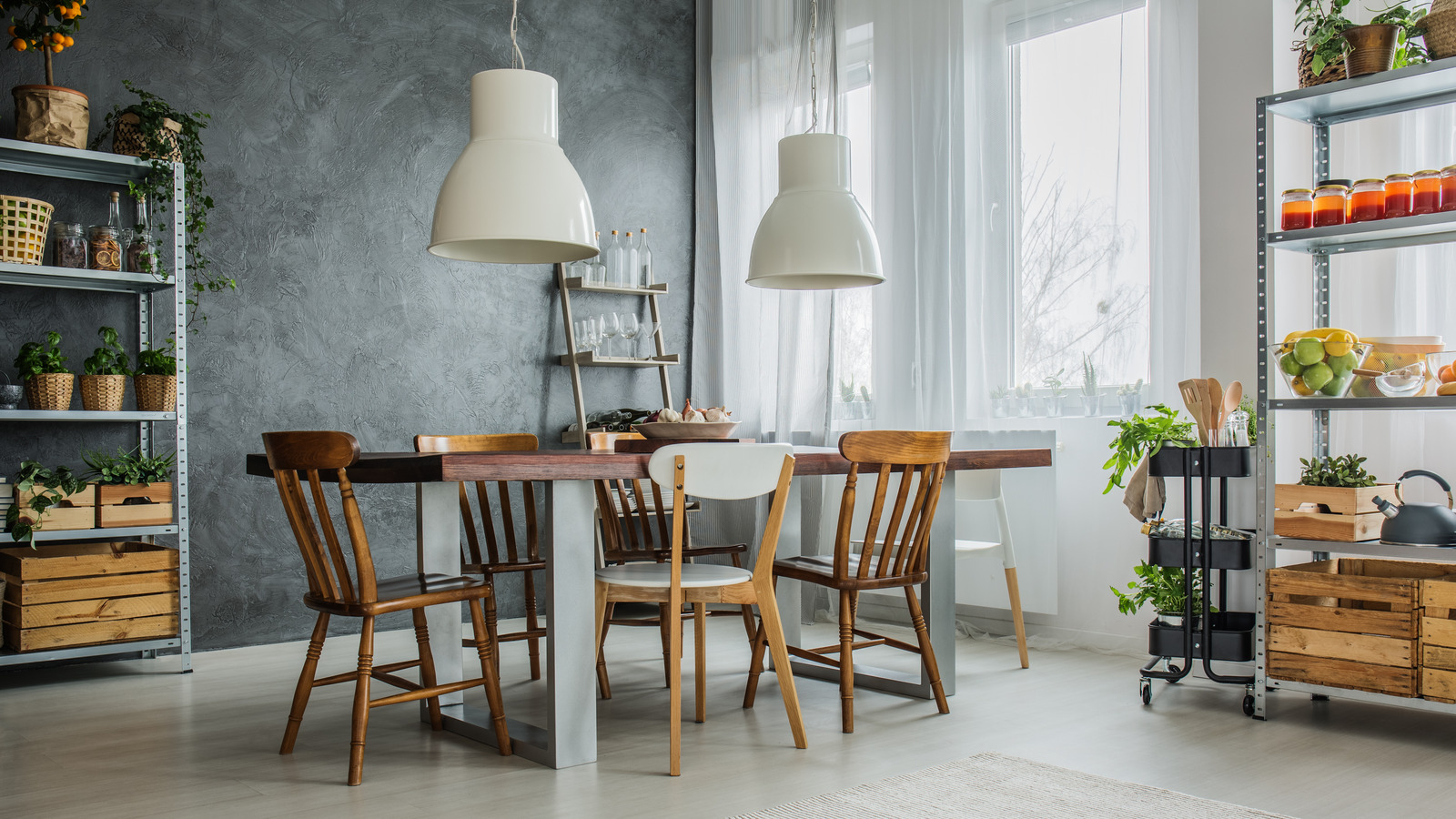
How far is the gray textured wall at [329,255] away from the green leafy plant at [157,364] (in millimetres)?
297

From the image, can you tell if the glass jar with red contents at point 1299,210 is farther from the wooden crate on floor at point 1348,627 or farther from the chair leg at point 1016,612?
the chair leg at point 1016,612

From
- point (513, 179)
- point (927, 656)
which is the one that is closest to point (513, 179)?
point (513, 179)

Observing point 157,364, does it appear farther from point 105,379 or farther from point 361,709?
point 361,709

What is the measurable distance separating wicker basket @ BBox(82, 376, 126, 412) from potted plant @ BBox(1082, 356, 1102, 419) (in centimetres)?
332

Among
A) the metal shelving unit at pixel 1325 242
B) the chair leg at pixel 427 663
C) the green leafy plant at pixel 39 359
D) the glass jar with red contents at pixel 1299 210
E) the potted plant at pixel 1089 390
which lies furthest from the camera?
the potted plant at pixel 1089 390

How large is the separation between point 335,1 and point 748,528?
2.85 metres

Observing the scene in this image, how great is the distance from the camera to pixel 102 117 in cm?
391

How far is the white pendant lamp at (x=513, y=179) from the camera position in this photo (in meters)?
2.50

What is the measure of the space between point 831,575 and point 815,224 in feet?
3.36

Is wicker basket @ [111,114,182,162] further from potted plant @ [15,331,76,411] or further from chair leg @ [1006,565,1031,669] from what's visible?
chair leg @ [1006,565,1031,669]

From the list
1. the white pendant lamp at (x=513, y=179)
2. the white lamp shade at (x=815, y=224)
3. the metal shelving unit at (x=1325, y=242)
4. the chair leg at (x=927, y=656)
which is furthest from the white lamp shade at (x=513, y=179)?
the metal shelving unit at (x=1325, y=242)

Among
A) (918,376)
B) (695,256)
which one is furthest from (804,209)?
(695,256)

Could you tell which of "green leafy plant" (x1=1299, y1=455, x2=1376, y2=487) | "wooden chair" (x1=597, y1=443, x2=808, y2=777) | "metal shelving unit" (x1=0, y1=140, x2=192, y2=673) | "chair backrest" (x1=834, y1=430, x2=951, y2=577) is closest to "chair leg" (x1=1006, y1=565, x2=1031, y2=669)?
"chair backrest" (x1=834, y1=430, x2=951, y2=577)

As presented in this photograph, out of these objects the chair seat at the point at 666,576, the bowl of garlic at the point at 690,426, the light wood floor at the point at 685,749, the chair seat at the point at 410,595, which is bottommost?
the light wood floor at the point at 685,749
